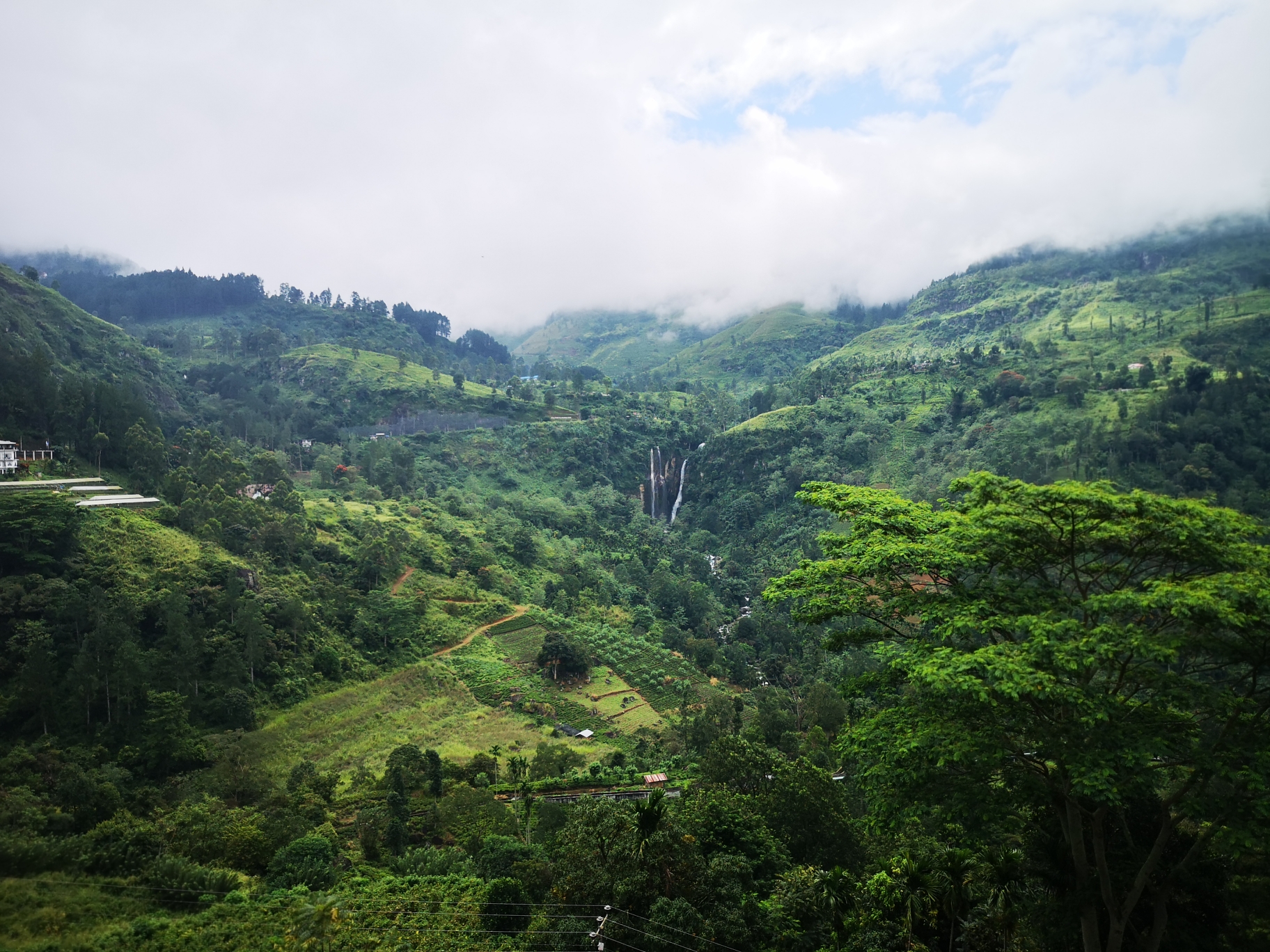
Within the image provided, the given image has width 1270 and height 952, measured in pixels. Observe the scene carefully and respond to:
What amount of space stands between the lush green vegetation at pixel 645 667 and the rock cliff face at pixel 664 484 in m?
3.33

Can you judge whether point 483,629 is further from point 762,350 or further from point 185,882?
point 762,350

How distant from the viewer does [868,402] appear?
292 ft

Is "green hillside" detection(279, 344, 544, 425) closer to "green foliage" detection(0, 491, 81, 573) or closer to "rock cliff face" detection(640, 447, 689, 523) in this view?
"rock cliff face" detection(640, 447, 689, 523)

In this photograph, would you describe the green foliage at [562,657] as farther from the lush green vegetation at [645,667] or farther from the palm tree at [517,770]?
the palm tree at [517,770]

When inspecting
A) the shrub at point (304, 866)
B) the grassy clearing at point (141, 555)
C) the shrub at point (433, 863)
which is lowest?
the shrub at point (433, 863)

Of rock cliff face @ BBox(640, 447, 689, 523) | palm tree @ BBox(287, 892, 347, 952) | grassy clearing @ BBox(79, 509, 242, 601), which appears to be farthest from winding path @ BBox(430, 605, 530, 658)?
rock cliff face @ BBox(640, 447, 689, 523)

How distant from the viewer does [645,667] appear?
155 feet

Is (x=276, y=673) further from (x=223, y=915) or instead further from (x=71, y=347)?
(x=71, y=347)

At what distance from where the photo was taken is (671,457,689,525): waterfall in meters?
93.2

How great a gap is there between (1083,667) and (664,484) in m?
87.0

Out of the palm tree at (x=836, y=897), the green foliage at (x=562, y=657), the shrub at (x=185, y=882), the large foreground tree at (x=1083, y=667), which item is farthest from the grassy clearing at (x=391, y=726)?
the large foreground tree at (x=1083, y=667)

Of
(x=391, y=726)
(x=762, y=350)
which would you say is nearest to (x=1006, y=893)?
(x=391, y=726)

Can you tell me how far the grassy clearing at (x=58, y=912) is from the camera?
39.8 ft

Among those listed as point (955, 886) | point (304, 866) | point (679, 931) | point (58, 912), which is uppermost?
point (58, 912)
